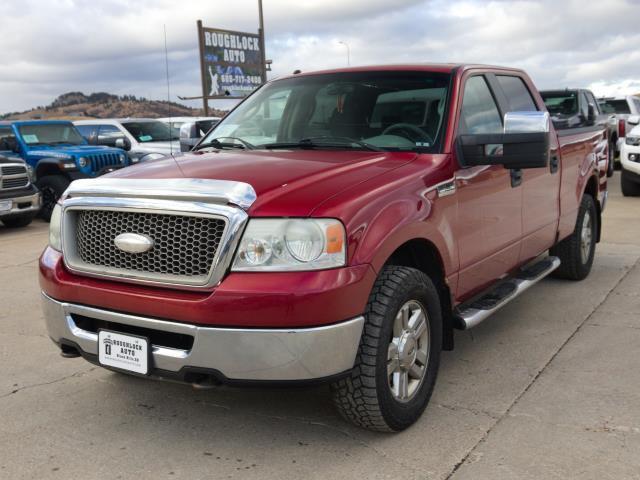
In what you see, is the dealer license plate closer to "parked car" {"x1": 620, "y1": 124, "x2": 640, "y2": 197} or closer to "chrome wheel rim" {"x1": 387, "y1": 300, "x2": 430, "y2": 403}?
"chrome wheel rim" {"x1": 387, "y1": 300, "x2": 430, "y2": 403}

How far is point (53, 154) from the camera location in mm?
11914

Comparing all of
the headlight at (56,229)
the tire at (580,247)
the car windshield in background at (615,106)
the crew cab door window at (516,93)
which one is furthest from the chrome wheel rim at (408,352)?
the car windshield in background at (615,106)

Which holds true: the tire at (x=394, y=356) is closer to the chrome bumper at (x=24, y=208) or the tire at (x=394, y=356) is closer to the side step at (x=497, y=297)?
the side step at (x=497, y=297)

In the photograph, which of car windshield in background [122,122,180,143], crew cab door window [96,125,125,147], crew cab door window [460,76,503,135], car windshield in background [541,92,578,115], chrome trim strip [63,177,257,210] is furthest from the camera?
car windshield in background [122,122,180,143]

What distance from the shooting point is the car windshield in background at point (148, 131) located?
1487cm

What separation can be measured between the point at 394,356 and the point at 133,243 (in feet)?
4.11

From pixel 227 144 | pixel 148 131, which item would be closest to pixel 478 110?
pixel 227 144

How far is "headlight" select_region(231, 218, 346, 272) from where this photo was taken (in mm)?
2791

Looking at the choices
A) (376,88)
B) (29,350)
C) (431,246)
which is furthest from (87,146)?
(431,246)

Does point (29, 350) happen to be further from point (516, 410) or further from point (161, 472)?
point (516, 410)

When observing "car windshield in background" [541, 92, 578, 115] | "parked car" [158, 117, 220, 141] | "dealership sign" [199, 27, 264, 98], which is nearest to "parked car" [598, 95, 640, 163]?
"car windshield in background" [541, 92, 578, 115]

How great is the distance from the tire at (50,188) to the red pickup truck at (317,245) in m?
8.05

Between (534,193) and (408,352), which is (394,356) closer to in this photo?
(408,352)

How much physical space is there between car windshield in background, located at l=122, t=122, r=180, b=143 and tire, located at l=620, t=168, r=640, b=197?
892 centimetres
